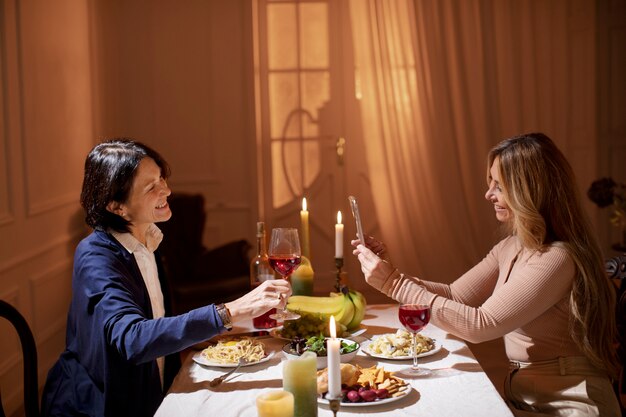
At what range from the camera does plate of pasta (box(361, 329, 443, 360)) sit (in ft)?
6.32

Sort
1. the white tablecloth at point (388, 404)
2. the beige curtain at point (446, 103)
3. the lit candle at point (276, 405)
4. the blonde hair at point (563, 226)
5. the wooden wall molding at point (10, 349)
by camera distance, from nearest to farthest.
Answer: the lit candle at point (276, 405) < the white tablecloth at point (388, 404) < the blonde hair at point (563, 226) < the wooden wall molding at point (10, 349) < the beige curtain at point (446, 103)

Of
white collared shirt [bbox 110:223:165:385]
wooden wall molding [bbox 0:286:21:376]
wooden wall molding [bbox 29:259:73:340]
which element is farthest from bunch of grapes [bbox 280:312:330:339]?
wooden wall molding [bbox 29:259:73:340]

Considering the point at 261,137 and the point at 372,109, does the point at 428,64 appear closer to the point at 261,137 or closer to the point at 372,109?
the point at 372,109

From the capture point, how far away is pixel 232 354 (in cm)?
192

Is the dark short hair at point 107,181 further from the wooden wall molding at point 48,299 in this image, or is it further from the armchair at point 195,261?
the armchair at point 195,261

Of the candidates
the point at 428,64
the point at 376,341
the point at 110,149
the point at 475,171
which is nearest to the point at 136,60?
the point at 428,64

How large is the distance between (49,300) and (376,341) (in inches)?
98.4

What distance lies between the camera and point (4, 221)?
339cm

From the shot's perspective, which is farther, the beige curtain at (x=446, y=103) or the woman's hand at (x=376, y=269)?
the beige curtain at (x=446, y=103)

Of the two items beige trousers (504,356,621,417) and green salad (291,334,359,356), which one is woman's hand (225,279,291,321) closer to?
→ green salad (291,334,359,356)

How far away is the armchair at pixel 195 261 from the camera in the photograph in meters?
4.56

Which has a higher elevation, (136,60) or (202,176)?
(136,60)

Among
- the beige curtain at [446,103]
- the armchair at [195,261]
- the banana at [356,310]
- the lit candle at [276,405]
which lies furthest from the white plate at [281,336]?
the beige curtain at [446,103]

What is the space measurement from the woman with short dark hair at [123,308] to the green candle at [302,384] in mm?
320
